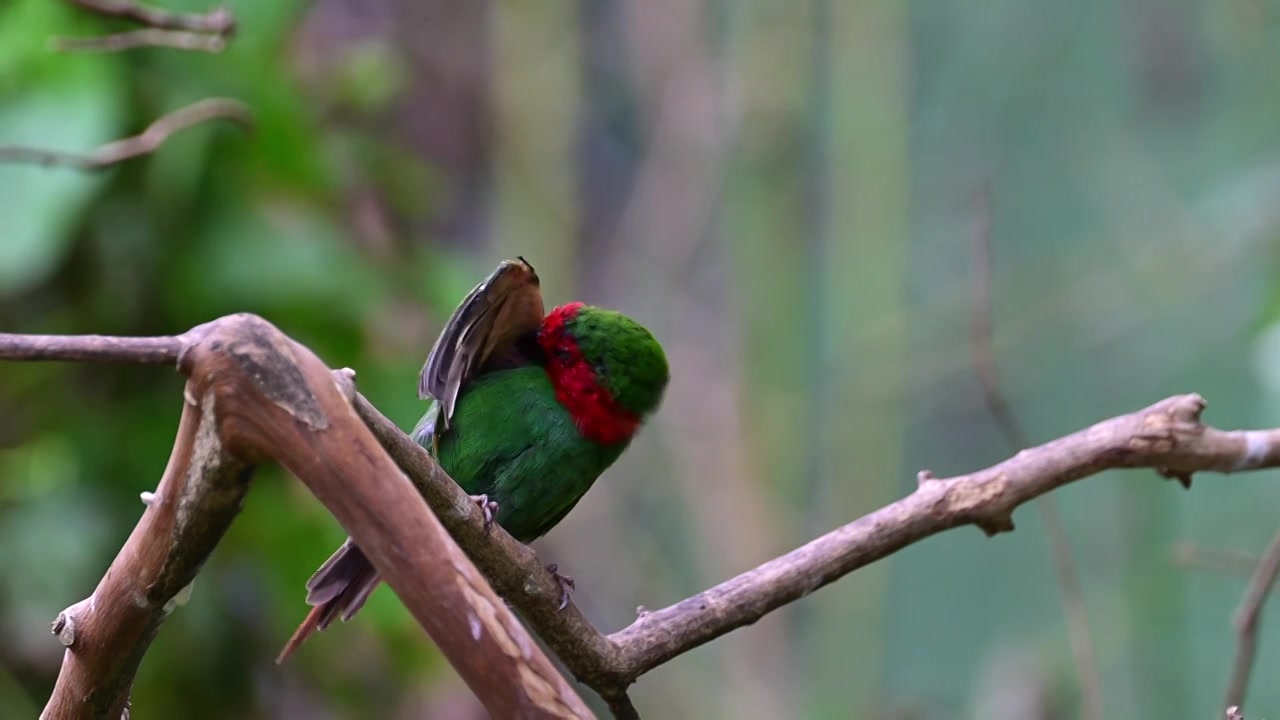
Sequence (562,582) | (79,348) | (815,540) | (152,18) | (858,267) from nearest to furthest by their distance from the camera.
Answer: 1. (79,348)
2. (815,540)
3. (562,582)
4. (152,18)
5. (858,267)

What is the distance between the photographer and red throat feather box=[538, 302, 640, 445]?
2186mm

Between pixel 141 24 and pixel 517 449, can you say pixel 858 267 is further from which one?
pixel 141 24

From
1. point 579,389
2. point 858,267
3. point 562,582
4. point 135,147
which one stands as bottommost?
point 562,582

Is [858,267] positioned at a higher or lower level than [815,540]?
higher

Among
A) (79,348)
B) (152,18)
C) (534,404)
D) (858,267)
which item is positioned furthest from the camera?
(858,267)

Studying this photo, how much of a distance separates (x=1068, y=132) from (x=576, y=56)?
1983 millimetres

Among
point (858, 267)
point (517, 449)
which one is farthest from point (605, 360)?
point (858, 267)

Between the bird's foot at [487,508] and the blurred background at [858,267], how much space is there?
4.16 ft

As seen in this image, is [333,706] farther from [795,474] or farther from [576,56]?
[576,56]

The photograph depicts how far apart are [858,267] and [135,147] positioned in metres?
3.15

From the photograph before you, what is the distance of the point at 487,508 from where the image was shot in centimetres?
181

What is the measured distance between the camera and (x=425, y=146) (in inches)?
200

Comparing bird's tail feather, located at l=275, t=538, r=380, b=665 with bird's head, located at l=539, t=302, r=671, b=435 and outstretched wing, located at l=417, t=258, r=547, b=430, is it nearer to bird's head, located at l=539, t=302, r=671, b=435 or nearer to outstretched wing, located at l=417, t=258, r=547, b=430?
→ outstretched wing, located at l=417, t=258, r=547, b=430

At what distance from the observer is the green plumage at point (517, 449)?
2.12 meters
